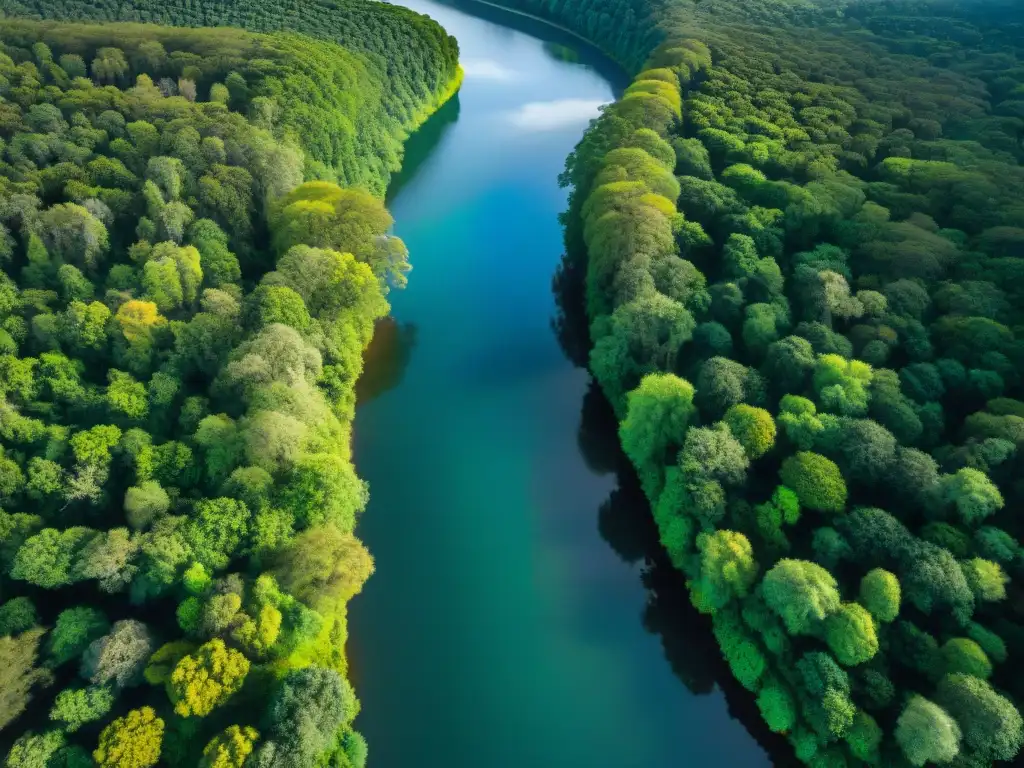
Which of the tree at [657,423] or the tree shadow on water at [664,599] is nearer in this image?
the tree shadow on water at [664,599]

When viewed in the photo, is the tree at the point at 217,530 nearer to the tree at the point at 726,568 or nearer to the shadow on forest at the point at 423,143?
the tree at the point at 726,568

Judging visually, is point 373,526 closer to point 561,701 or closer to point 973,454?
point 561,701

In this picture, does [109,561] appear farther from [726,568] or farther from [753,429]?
[753,429]

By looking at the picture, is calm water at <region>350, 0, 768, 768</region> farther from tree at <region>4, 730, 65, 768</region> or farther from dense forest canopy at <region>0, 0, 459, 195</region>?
dense forest canopy at <region>0, 0, 459, 195</region>

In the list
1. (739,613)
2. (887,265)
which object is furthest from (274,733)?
(887,265)

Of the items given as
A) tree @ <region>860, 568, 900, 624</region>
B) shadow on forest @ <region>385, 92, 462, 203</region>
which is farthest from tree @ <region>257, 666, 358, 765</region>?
shadow on forest @ <region>385, 92, 462, 203</region>

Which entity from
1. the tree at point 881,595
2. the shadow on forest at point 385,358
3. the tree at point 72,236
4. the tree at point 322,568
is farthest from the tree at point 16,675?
the tree at point 881,595

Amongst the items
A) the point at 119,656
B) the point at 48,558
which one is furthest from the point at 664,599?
the point at 48,558
